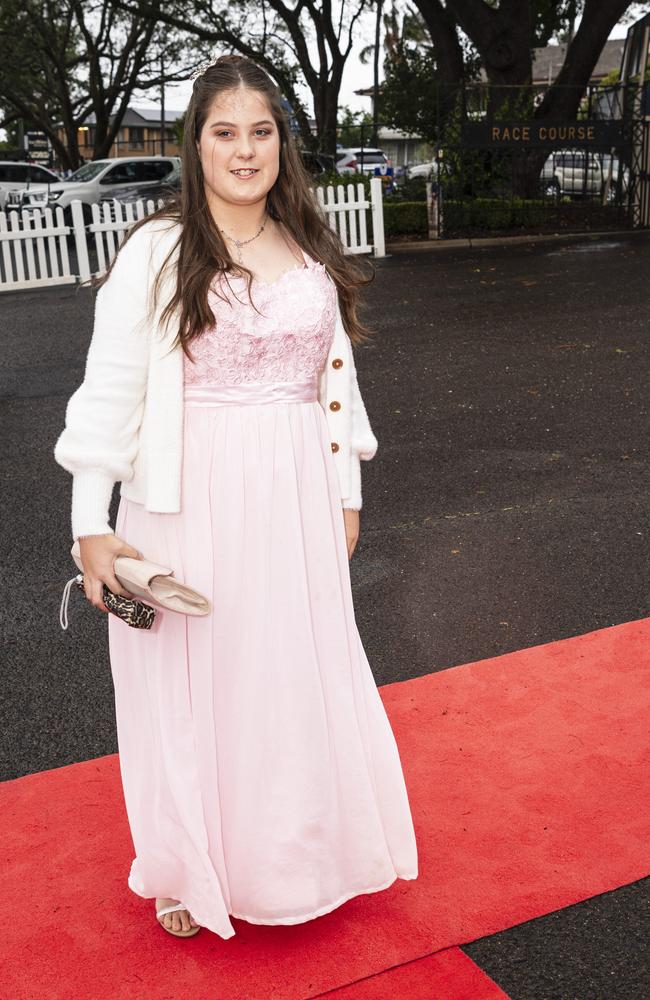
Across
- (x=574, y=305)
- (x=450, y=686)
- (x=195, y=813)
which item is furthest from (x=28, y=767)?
(x=574, y=305)

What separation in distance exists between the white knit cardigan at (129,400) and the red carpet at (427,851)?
112 cm

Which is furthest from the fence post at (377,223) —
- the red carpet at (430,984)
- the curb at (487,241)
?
the red carpet at (430,984)

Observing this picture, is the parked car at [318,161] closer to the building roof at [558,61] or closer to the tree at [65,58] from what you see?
the tree at [65,58]

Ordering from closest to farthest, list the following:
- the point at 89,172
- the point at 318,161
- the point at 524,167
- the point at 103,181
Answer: the point at 318,161 < the point at 524,167 < the point at 103,181 < the point at 89,172

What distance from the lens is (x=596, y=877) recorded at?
304 cm

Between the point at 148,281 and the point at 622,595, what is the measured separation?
3261mm

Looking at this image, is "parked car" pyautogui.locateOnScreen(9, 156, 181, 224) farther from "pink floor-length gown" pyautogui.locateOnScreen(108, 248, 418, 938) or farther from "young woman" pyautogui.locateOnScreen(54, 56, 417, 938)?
"pink floor-length gown" pyautogui.locateOnScreen(108, 248, 418, 938)

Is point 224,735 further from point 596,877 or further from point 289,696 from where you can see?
point 596,877

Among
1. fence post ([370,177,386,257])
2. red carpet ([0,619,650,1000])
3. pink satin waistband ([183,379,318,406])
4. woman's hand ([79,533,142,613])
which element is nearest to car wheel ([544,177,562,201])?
fence post ([370,177,386,257])

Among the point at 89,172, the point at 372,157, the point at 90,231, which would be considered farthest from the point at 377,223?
the point at 372,157

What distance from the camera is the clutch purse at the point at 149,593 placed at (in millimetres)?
2457

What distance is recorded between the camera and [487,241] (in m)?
18.5

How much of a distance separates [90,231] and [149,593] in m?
14.3

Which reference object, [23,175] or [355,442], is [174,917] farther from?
[23,175]
